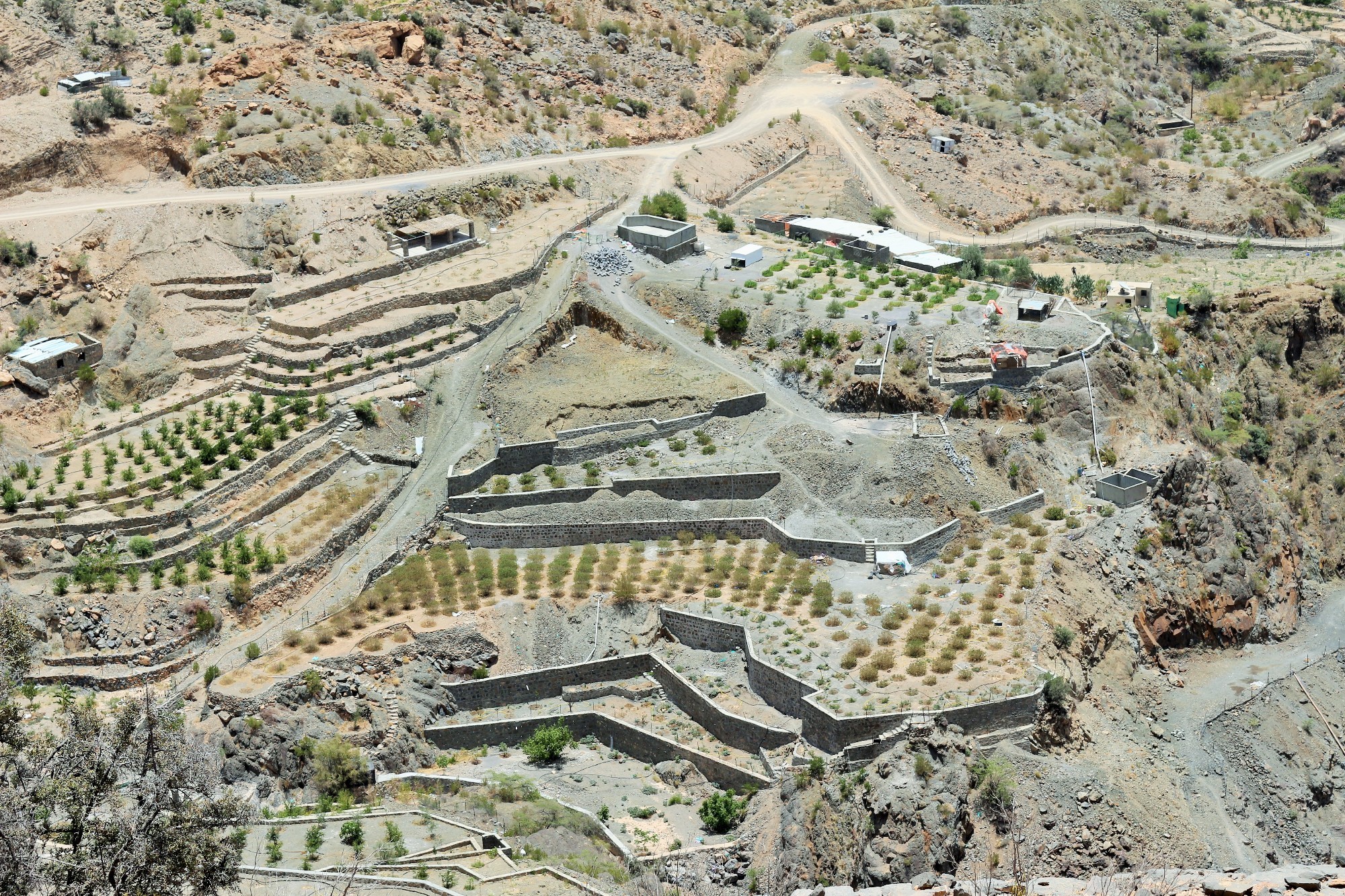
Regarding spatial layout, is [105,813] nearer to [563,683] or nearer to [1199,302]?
[563,683]

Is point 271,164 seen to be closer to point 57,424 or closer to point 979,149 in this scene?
point 57,424

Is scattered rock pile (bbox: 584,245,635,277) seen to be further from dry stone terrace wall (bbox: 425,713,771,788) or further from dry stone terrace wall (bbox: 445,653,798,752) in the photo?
dry stone terrace wall (bbox: 425,713,771,788)

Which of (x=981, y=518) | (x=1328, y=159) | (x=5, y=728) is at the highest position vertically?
(x=5, y=728)

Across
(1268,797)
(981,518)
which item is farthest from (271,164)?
(1268,797)

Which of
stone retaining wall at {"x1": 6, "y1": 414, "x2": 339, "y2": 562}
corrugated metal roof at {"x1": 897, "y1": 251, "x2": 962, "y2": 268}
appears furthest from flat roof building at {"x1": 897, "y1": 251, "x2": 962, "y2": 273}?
stone retaining wall at {"x1": 6, "y1": 414, "x2": 339, "y2": 562}

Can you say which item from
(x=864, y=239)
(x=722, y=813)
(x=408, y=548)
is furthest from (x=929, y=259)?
(x=722, y=813)

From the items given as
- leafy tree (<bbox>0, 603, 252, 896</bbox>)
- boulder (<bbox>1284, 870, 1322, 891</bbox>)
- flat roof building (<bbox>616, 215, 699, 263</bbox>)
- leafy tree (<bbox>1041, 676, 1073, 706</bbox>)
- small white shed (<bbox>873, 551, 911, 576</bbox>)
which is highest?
boulder (<bbox>1284, 870, 1322, 891</bbox>)

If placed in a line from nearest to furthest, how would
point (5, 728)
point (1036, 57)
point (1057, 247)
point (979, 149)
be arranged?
1. point (5, 728)
2. point (1057, 247)
3. point (979, 149)
4. point (1036, 57)
